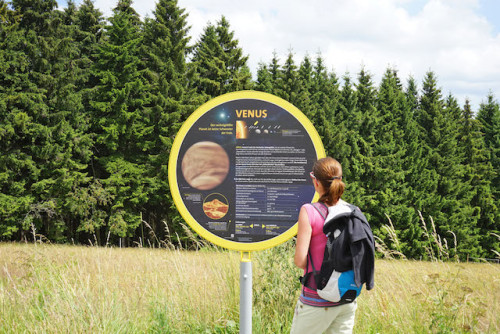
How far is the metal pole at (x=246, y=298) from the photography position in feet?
10.0

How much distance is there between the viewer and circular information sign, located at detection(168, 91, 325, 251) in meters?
3.06

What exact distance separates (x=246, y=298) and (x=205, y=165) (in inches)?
43.0

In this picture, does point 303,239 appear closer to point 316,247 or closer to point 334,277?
point 316,247

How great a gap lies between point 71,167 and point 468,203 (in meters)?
28.6

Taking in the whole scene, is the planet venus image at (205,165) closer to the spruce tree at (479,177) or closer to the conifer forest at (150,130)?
the conifer forest at (150,130)

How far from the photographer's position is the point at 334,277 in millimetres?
2418

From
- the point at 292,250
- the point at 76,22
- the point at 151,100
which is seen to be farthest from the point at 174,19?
the point at 292,250

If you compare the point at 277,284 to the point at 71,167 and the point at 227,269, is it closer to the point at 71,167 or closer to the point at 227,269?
the point at 227,269

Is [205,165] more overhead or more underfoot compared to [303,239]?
more overhead

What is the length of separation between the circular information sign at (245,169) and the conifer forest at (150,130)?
16756 mm

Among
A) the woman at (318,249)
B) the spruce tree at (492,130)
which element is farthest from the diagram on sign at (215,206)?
the spruce tree at (492,130)

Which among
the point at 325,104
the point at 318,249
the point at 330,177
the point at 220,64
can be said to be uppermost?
the point at 220,64

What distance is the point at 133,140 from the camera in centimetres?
2573

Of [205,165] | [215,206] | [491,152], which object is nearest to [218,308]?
[215,206]
